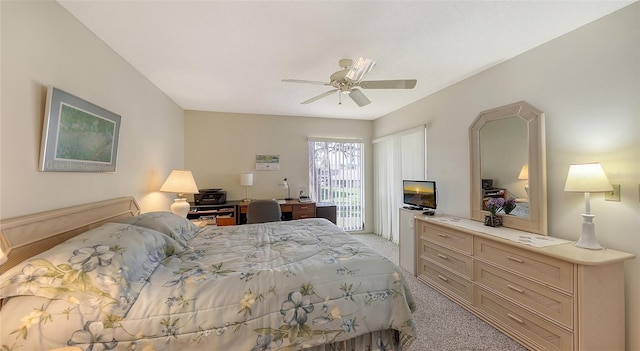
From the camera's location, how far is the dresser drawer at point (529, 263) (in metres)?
1.61

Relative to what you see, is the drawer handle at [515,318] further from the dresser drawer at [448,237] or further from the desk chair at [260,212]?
the desk chair at [260,212]

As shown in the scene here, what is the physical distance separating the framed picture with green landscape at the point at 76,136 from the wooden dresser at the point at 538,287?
10.9 ft

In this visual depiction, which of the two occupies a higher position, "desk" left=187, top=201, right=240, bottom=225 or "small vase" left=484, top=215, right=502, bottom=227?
"small vase" left=484, top=215, right=502, bottom=227

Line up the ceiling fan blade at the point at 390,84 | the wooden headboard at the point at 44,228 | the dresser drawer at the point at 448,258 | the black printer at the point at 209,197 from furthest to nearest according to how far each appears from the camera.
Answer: the black printer at the point at 209,197 → the dresser drawer at the point at 448,258 → the ceiling fan blade at the point at 390,84 → the wooden headboard at the point at 44,228

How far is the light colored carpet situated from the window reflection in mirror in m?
1.09

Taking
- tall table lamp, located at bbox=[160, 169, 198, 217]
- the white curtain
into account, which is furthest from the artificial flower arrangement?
tall table lamp, located at bbox=[160, 169, 198, 217]

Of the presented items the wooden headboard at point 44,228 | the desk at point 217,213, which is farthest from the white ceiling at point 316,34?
the desk at point 217,213

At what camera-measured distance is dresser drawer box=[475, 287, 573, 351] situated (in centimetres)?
164

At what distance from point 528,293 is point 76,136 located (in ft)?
11.7

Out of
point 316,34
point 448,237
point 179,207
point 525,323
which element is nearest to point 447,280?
point 448,237

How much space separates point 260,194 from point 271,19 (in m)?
3.31

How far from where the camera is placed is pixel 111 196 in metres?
2.13

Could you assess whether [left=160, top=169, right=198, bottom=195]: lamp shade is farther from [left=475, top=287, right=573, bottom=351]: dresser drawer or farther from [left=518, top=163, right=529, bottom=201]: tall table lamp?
[left=518, top=163, right=529, bottom=201]: tall table lamp

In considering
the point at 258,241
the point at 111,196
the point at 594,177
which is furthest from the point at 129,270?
the point at 594,177
